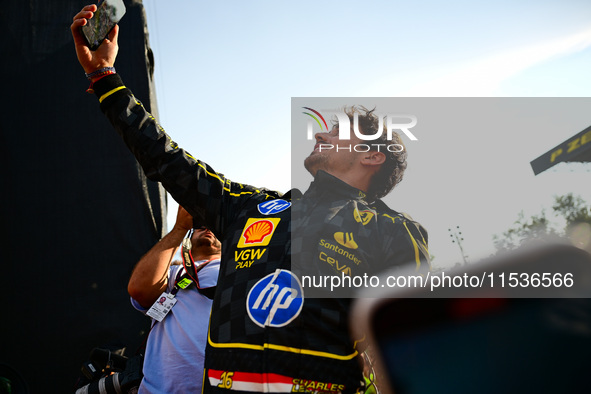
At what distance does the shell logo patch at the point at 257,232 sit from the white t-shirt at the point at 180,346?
83 centimetres

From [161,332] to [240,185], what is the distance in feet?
3.27

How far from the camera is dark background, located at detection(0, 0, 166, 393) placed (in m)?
2.81

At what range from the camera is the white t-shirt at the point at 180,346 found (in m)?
1.95

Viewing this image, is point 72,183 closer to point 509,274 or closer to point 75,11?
point 75,11

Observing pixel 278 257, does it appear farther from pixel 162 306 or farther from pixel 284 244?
pixel 162 306

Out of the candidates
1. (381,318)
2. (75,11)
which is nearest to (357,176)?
(381,318)

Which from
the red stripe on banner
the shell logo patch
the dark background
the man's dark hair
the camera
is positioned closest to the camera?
the red stripe on banner

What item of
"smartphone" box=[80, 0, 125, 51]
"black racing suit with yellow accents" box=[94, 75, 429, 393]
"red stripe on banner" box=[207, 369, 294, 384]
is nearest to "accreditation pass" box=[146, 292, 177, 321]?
"black racing suit with yellow accents" box=[94, 75, 429, 393]

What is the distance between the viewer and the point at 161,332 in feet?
6.98

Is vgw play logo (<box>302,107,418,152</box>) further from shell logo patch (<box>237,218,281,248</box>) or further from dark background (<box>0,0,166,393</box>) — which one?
dark background (<box>0,0,166,393</box>)

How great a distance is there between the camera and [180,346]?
2018 mm

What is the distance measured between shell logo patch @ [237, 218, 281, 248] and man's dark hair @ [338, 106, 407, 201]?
356 mm

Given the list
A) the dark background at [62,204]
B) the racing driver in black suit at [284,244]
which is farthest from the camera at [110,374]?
the racing driver in black suit at [284,244]

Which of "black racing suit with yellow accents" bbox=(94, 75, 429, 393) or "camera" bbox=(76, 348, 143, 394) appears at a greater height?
"black racing suit with yellow accents" bbox=(94, 75, 429, 393)
